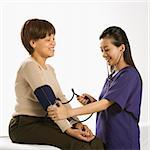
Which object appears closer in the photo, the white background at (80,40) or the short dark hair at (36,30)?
the short dark hair at (36,30)

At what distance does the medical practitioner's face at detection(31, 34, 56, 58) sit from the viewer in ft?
4.69

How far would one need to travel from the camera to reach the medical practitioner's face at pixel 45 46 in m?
1.43

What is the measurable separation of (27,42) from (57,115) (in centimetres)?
31

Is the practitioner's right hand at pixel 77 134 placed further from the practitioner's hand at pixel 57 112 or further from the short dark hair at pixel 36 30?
the short dark hair at pixel 36 30

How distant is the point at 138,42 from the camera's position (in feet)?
8.37

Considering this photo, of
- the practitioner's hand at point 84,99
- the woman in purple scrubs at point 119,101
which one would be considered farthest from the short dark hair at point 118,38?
the practitioner's hand at point 84,99

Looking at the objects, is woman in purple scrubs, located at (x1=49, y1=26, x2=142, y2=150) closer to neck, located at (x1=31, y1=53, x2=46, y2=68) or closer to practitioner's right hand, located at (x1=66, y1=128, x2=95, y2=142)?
practitioner's right hand, located at (x1=66, y1=128, x2=95, y2=142)

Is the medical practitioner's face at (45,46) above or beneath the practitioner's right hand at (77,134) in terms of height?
above

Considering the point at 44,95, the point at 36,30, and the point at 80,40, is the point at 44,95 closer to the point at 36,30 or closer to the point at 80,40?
the point at 36,30

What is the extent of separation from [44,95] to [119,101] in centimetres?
32

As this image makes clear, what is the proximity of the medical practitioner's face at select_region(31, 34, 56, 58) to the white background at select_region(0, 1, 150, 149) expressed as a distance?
107cm

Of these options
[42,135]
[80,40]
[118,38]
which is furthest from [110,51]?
[80,40]

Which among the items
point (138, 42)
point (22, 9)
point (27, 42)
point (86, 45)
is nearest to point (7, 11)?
point (22, 9)

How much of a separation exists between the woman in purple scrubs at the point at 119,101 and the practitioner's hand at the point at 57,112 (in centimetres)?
12
